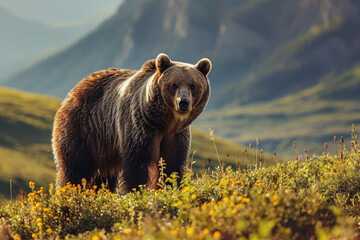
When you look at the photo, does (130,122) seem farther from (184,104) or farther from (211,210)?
(211,210)

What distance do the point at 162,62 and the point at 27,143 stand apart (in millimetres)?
22968

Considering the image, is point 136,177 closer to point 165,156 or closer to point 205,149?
point 165,156

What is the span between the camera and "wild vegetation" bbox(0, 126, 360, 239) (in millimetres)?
3893

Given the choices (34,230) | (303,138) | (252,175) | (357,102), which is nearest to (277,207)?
(252,175)

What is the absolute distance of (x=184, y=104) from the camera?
669 cm

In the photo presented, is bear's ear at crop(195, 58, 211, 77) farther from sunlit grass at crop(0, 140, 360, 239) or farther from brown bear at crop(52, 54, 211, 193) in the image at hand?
sunlit grass at crop(0, 140, 360, 239)

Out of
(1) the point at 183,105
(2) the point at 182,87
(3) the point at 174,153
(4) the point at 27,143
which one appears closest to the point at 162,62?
(2) the point at 182,87

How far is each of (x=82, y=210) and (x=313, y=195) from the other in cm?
243

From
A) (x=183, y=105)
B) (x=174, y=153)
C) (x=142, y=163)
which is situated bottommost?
(x=142, y=163)

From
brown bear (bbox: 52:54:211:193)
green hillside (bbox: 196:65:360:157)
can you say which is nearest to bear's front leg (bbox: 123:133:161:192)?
brown bear (bbox: 52:54:211:193)

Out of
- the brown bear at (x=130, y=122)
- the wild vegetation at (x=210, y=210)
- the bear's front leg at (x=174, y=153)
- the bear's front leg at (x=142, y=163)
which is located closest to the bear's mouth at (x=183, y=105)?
the brown bear at (x=130, y=122)

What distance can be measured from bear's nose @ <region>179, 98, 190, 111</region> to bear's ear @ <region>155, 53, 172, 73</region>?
33.1 inches

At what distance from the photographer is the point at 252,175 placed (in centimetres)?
639

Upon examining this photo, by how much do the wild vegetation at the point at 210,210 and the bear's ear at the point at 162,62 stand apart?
1.88 meters
